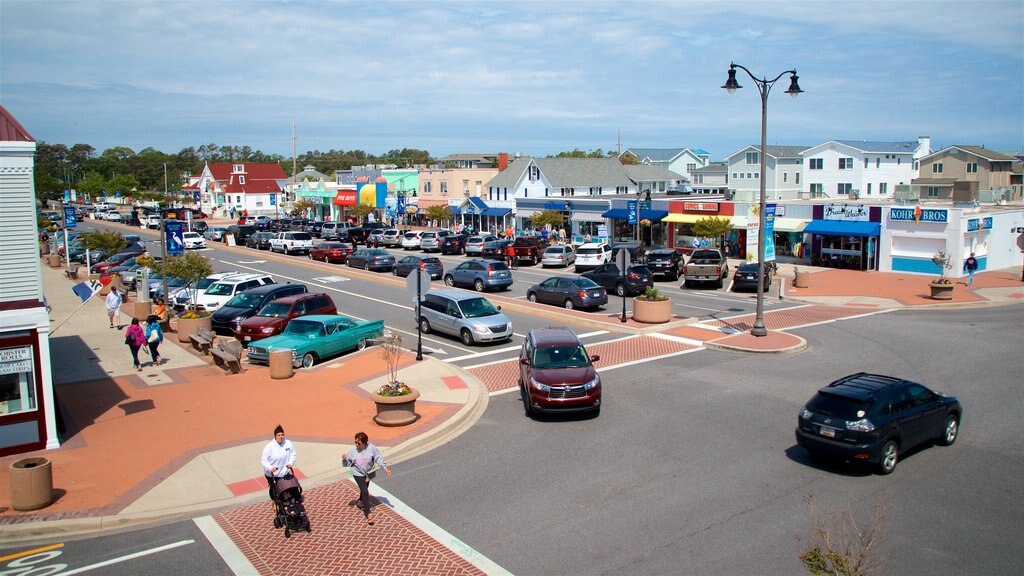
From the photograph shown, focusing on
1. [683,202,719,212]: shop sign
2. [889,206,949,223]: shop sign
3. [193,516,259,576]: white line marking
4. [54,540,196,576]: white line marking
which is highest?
[683,202,719,212]: shop sign

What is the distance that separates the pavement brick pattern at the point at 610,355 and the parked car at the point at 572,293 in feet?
18.5

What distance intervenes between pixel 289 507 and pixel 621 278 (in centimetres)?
2469

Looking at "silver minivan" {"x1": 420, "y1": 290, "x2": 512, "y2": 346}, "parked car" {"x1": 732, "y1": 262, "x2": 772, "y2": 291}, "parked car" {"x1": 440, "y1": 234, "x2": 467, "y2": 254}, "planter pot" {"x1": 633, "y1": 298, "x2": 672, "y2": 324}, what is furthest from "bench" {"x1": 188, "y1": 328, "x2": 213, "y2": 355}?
"parked car" {"x1": 440, "y1": 234, "x2": 467, "y2": 254}

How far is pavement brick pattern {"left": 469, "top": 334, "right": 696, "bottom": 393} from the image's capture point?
19.9m

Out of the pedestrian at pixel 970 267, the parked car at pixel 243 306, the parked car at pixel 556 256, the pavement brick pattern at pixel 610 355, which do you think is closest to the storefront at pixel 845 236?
the pedestrian at pixel 970 267

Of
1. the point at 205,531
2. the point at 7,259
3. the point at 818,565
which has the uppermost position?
the point at 7,259

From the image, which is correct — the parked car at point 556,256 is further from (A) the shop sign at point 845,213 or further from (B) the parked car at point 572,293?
(A) the shop sign at point 845,213

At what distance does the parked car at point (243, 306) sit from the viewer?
2691 cm

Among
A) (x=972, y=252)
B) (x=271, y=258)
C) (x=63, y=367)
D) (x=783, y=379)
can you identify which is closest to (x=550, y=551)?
(x=783, y=379)

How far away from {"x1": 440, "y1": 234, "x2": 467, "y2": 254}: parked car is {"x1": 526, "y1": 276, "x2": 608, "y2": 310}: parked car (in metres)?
24.4

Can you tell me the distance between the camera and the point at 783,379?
19141mm

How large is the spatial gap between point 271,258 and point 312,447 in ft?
145

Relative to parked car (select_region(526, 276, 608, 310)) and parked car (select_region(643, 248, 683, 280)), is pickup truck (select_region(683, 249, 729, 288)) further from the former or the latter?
parked car (select_region(526, 276, 608, 310))

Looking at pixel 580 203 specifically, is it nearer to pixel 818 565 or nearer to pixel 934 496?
pixel 934 496
